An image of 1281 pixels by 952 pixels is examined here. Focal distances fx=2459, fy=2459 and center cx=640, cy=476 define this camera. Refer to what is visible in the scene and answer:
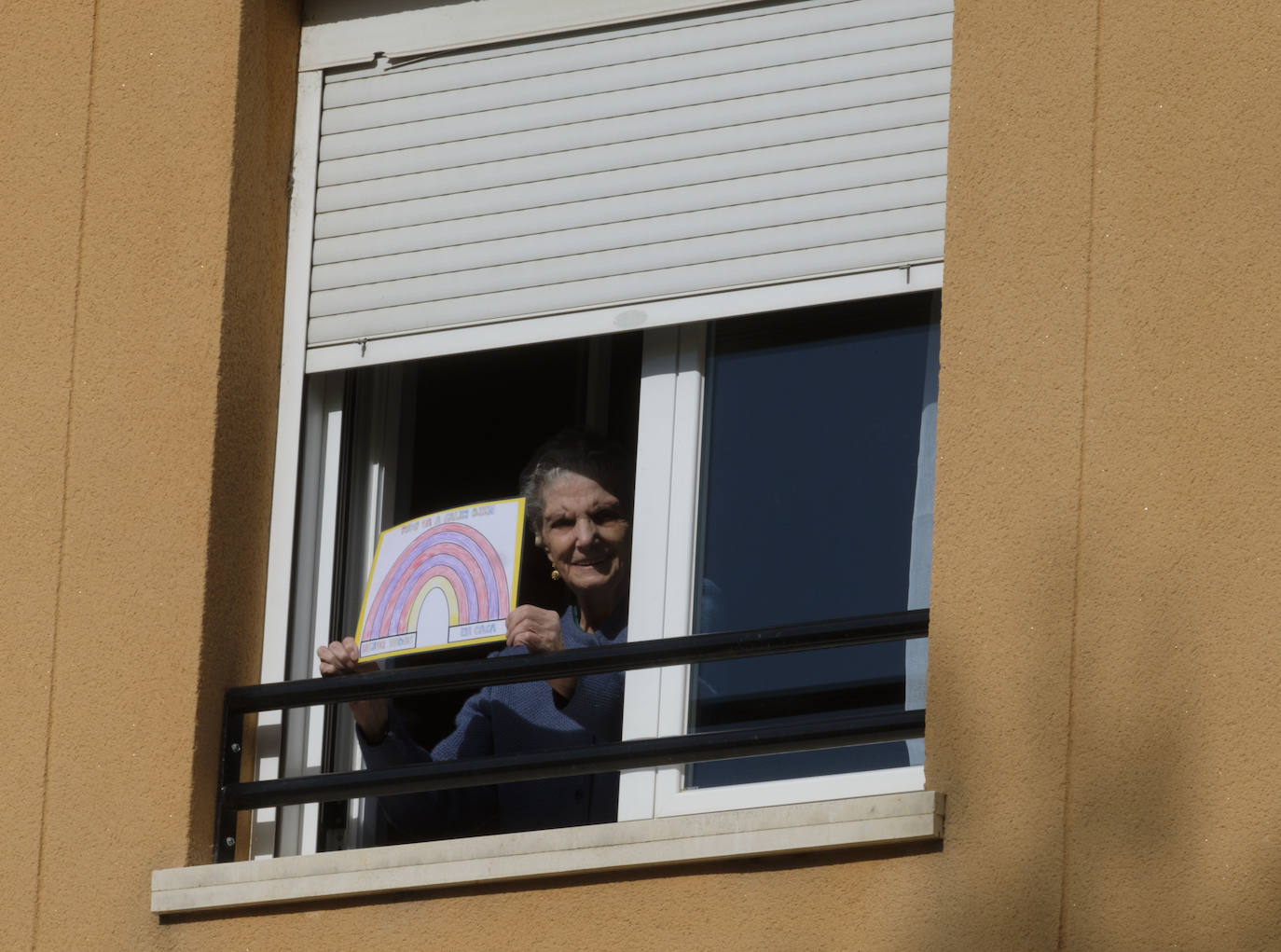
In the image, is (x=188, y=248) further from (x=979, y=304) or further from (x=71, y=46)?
(x=979, y=304)

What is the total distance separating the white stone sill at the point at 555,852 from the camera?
519cm

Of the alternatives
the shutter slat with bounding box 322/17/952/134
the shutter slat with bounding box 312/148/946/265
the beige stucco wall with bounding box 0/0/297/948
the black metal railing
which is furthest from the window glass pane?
the beige stucco wall with bounding box 0/0/297/948

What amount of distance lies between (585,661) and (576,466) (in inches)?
35.0

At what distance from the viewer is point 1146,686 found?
200 inches

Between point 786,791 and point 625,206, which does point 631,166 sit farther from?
point 786,791

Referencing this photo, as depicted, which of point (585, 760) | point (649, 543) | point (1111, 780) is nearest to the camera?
point (1111, 780)

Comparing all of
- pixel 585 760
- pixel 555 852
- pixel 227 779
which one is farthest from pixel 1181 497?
pixel 227 779

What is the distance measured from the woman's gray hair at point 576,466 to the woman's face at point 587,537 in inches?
0.9

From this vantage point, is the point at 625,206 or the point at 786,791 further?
the point at 625,206

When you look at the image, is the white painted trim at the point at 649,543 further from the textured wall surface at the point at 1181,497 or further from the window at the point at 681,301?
the textured wall surface at the point at 1181,497

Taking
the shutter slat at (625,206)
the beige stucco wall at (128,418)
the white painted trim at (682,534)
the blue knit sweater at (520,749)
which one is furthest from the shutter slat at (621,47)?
the blue knit sweater at (520,749)

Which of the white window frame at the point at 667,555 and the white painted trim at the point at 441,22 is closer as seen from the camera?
the white window frame at the point at 667,555

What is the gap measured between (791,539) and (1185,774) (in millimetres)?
1363

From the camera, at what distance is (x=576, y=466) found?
256 inches
